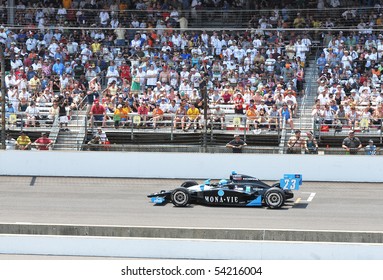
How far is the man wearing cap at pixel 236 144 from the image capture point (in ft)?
96.2

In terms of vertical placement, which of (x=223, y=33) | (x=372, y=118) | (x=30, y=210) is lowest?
(x=30, y=210)

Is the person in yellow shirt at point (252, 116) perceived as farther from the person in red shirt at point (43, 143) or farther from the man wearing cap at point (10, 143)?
the man wearing cap at point (10, 143)

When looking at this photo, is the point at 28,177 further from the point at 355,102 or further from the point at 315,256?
the point at 315,256

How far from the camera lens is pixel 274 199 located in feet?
80.1

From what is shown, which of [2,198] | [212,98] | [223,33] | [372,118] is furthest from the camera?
[223,33]

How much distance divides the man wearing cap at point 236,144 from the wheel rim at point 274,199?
504cm

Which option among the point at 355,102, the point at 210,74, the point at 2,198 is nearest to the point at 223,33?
the point at 210,74

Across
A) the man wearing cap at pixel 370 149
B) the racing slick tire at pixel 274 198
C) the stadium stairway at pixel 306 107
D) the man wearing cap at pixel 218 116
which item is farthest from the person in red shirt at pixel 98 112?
the racing slick tire at pixel 274 198

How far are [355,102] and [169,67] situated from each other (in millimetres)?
6356

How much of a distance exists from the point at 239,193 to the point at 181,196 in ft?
4.51

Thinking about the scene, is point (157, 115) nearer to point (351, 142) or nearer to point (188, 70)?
point (188, 70)

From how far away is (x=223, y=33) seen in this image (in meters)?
35.2

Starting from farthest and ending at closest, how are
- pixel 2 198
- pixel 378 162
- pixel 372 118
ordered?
pixel 372 118 < pixel 378 162 < pixel 2 198

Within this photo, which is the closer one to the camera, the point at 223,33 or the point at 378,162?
the point at 378,162
